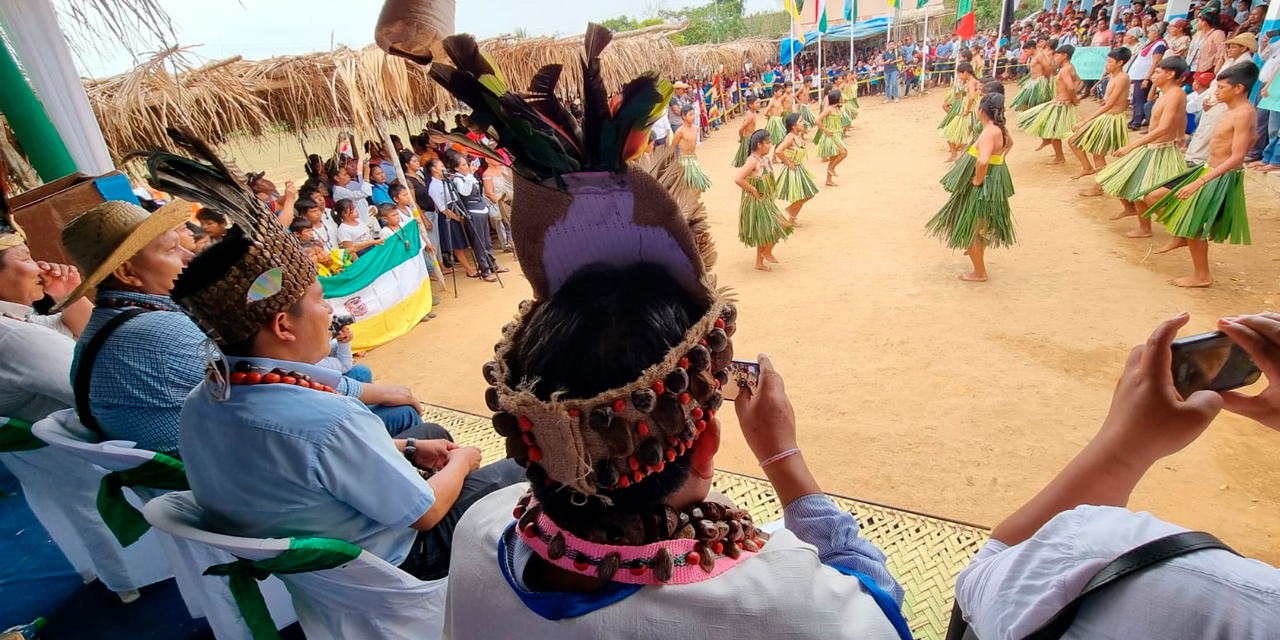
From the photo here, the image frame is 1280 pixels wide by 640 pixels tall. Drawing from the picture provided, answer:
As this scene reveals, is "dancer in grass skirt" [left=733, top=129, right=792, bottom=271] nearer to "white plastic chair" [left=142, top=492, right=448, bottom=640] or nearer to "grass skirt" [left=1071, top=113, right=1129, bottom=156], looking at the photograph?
"grass skirt" [left=1071, top=113, right=1129, bottom=156]

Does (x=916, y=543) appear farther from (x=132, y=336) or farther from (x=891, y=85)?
(x=891, y=85)

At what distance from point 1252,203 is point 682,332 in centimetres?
869

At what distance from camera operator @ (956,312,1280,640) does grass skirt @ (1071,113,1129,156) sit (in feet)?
27.1

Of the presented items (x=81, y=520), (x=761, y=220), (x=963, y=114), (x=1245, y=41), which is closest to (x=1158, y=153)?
(x=1245, y=41)

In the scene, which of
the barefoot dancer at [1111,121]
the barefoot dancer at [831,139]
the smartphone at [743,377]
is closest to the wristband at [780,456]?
the smartphone at [743,377]

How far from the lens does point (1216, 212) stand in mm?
4562

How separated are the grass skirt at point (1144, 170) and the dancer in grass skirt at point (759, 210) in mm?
3261

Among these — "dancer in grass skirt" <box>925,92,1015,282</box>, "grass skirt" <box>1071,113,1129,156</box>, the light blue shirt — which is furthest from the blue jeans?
the light blue shirt

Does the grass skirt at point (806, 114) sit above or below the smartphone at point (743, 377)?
below

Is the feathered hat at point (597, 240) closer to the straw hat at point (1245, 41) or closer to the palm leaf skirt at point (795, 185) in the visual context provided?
the palm leaf skirt at point (795, 185)

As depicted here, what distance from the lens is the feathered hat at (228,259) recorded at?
1.36 m

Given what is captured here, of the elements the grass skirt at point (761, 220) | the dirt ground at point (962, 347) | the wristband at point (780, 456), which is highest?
the wristband at point (780, 456)

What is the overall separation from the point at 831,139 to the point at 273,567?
33.0 ft

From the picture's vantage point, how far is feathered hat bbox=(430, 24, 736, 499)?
814 mm
